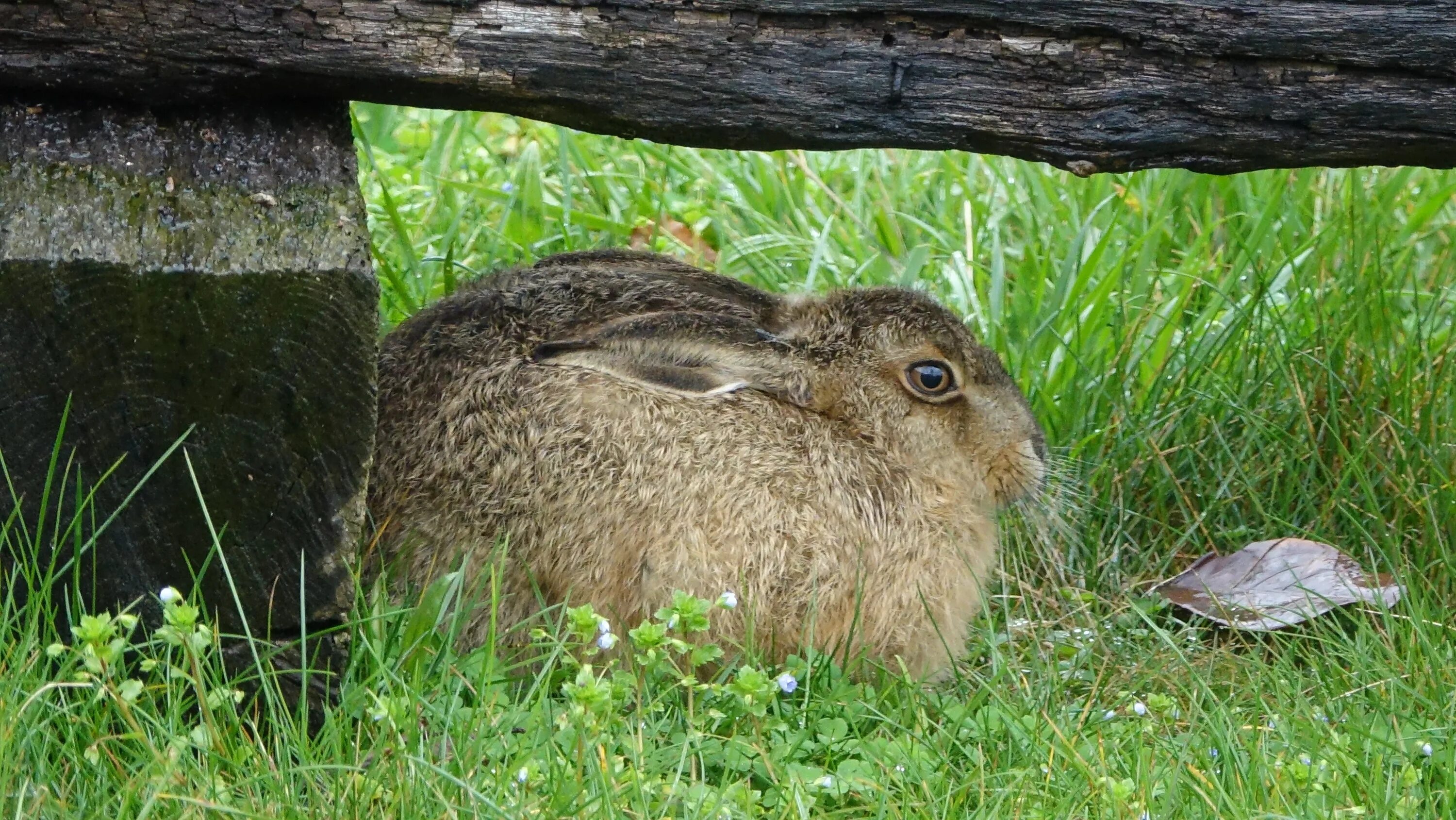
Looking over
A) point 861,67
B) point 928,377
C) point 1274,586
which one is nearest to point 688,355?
point 928,377

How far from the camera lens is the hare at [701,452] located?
3.63 meters

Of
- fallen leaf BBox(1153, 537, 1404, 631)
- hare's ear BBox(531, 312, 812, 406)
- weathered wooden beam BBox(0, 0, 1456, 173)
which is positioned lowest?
fallen leaf BBox(1153, 537, 1404, 631)

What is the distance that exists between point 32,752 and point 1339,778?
6.96ft

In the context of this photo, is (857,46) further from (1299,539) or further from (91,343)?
(1299,539)

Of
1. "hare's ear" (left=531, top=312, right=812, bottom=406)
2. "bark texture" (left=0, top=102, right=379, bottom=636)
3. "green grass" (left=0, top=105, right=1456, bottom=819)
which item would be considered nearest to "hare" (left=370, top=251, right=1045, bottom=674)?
"hare's ear" (left=531, top=312, right=812, bottom=406)

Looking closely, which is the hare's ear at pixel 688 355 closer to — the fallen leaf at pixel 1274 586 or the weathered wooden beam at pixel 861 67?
the weathered wooden beam at pixel 861 67

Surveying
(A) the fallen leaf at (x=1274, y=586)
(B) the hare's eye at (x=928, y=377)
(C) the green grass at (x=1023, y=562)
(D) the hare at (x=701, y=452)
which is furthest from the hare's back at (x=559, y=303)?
(A) the fallen leaf at (x=1274, y=586)

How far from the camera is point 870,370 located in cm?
411

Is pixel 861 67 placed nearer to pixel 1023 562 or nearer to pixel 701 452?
pixel 701 452

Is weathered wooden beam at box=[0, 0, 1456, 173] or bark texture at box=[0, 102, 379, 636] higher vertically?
weathered wooden beam at box=[0, 0, 1456, 173]

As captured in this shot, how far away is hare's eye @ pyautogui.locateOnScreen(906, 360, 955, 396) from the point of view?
4148 mm

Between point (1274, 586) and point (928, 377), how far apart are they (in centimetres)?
98

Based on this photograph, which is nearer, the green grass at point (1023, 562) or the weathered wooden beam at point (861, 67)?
the green grass at point (1023, 562)

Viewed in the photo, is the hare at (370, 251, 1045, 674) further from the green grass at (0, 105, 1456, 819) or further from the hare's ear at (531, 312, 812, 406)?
the green grass at (0, 105, 1456, 819)
